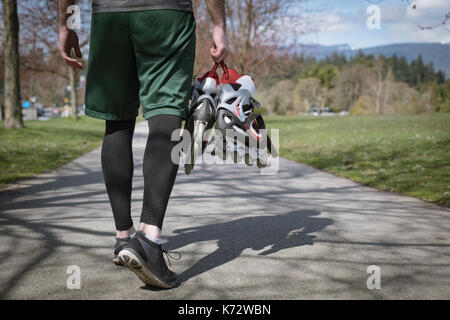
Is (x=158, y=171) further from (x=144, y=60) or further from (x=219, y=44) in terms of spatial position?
(x=219, y=44)

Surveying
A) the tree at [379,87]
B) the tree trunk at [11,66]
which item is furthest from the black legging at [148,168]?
the tree at [379,87]

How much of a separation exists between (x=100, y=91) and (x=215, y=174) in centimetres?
449

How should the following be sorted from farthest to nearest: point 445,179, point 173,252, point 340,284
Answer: point 445,179 → point 173,252 → point 340,284

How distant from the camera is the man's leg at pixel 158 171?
2.26m

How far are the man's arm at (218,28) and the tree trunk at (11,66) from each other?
A: 13802 millimetres

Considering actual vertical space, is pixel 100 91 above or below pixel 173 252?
above

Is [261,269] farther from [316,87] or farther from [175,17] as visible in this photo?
[316,87]

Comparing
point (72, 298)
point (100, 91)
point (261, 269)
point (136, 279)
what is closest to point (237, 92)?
point (100, 91)

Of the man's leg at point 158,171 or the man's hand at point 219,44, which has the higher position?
the man's hand at point 219,44

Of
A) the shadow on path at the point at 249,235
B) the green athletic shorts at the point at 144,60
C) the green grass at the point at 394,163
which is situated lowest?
the green grass at the point at 394,163

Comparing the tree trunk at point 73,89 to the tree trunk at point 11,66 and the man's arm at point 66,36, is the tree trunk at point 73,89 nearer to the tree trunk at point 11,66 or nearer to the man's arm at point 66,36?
the tree trunk at point 11,66

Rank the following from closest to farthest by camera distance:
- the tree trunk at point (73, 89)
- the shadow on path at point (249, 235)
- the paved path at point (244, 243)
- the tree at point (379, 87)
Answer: the paved path at point (244, 243)
the shadow on path at point (249, 235)
the tree trunk at point (73, 89)
the tree at point (379, 87)

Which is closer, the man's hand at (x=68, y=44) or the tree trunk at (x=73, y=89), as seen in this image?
the man's hand at (x=68, y=44)

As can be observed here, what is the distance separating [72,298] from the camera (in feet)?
6.81
